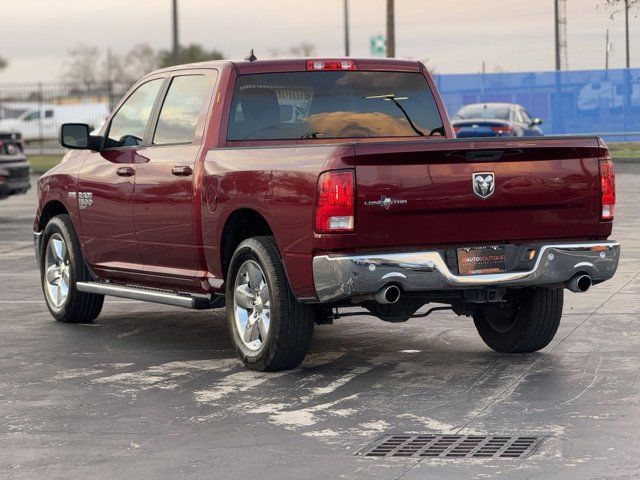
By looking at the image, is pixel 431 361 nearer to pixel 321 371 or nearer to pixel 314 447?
pixel 321 371

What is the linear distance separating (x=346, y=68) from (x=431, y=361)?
215 cm

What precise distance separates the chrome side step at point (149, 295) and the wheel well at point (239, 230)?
0.31 metres

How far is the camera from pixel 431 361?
9.70 metres

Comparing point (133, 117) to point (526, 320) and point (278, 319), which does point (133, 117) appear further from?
point (526, 320)

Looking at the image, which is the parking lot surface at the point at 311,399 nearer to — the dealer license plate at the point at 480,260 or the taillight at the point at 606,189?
the dealer license plate at the point at 480,260

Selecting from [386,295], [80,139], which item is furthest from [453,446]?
[80,139]

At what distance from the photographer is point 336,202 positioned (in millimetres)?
8438

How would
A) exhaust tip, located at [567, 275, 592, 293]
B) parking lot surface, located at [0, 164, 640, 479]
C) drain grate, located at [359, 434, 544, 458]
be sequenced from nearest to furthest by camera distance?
1. parking lot surface, located at [0, 164, 640, 479]
2. drain grate, located at [359, 434, 544, 458]
3. exhaust tip, located at [567, 275, 592, 293]

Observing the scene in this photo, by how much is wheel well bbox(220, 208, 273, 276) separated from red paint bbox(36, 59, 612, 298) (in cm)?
6

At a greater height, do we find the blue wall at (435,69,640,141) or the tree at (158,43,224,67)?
the tree at (158,43,224,67)

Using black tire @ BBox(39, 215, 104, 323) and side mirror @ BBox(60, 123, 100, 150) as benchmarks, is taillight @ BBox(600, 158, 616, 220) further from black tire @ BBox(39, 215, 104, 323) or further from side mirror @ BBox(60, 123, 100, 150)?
black tire @ BBox(39, 215, 104, 323)

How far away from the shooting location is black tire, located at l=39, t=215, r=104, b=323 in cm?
1155

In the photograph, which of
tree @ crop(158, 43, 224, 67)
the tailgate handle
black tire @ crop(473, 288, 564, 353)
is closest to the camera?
the tailgate handle

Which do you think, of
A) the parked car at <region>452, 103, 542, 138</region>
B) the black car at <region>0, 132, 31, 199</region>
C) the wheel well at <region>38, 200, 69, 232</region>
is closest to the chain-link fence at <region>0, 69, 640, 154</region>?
the parked car at <region>452, 103, 542, 138</region>
